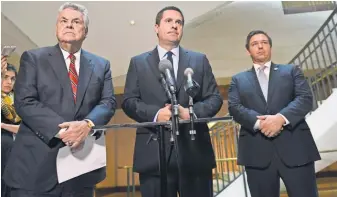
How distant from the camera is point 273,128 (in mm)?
1825

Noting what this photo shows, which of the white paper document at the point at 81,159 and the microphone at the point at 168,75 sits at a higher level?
the microphone at the point at 168,75

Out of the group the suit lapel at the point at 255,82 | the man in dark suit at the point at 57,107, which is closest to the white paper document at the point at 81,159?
the man in dark suit at the point at 57,107

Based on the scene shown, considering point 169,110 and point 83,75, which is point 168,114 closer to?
point 169,110

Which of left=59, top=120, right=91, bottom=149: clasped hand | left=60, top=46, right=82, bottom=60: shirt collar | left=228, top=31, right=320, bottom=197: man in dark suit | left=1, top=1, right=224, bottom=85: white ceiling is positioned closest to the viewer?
left=59, top=120, right=91, bottom=149: clasped hand

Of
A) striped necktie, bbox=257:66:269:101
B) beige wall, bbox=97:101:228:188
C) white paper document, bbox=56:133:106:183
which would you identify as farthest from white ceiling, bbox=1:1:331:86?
white paper document, bbox=56:133:106:183

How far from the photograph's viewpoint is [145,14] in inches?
177

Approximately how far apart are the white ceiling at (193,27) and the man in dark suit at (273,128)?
2346 mm

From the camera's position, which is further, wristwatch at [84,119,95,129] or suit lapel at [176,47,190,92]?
suit lapel at [176,47,190,92]

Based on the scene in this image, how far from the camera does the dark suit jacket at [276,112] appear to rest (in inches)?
72.9

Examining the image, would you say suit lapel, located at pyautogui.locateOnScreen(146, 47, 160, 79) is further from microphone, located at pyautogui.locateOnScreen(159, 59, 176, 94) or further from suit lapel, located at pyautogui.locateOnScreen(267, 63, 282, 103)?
suit lapel, located at pyautogui.locateOnScreen(267, 63, 282, 103)

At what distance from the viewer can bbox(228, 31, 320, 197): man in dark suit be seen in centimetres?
182

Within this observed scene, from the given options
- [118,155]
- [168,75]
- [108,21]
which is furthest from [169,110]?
[118,155]

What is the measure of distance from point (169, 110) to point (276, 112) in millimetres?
738

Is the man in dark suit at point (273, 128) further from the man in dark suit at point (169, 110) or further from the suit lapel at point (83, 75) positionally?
the suit lapel at point (83, 75)
